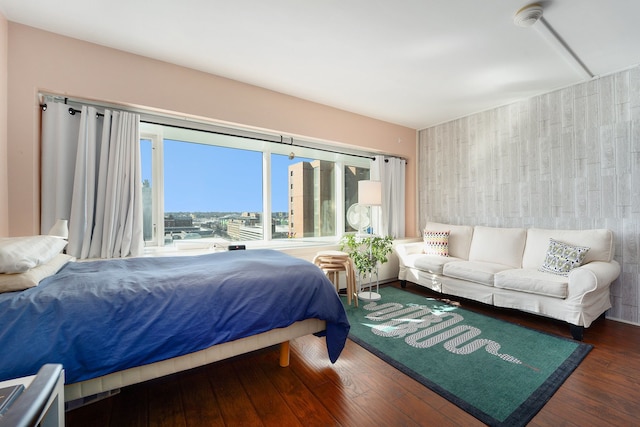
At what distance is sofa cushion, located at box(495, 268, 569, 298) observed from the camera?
251 centimetres

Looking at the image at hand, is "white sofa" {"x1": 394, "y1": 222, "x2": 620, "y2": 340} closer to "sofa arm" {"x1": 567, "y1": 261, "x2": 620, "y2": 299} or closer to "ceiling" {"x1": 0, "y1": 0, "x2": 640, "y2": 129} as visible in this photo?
"sofa arm" {"x1": 567, "y1": 261, "x2": 620, "y2": 299}

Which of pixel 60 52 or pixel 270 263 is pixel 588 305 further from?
pixel 60 52

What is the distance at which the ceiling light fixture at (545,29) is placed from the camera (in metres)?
1.98

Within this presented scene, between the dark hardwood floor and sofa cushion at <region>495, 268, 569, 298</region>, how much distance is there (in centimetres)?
52

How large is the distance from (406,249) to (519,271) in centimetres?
139

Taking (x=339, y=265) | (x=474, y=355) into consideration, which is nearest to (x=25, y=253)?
(x=339, y=265)

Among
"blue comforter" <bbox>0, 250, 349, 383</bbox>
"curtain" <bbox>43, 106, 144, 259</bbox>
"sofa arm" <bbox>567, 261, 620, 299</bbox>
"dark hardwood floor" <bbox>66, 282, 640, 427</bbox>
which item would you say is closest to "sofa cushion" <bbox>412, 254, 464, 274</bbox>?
"sofa arm" <bbox>567, 261, 620, 299</bbox>

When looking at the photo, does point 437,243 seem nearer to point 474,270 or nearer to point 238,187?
point 474,270

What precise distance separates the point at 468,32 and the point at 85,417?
3.75 m

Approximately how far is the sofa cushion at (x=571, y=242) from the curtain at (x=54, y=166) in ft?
15.8

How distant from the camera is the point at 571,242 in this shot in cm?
299

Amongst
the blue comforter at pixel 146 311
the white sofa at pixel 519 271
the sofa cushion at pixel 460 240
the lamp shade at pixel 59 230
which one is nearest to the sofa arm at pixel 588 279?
the white sofa at pixel 519 271

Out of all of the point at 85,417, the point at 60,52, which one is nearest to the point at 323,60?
the point at 60,52

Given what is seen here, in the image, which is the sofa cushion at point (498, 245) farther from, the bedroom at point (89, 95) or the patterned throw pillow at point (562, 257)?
the bedroom at point (89, 95)
